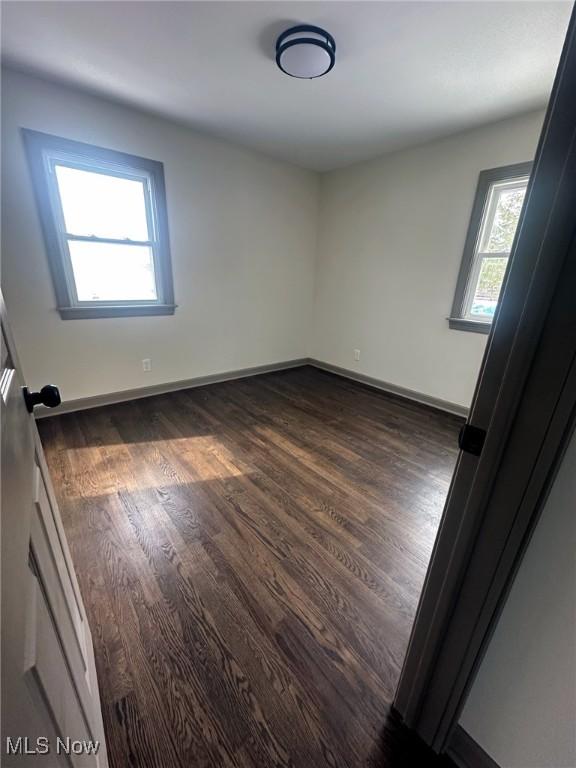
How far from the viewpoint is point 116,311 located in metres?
2.98

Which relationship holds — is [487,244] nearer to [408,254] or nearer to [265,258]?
[408,254]

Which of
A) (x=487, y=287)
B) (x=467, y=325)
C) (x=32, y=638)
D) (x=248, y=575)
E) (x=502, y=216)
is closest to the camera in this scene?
(x=32, y=638)

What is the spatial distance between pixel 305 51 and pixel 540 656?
9.12 feet

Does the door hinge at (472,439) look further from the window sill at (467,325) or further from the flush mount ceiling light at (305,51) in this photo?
the window sill at (467,325)

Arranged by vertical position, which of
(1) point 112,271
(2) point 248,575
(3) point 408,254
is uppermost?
(3) point 408,254

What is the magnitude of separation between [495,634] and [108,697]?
1.21 m

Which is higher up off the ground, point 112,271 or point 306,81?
point 306,81

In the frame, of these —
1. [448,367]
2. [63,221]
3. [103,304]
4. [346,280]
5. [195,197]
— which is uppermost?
[195,197]

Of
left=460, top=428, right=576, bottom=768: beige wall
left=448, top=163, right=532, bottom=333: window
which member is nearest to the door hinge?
left=460, top=428, right=576, bottom=768: beige wall

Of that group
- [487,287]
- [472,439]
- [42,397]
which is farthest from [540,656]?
[487,287]

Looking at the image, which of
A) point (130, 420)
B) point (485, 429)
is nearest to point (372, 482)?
point (485, 429)

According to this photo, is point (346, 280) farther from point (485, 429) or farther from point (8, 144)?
point (485, 429)

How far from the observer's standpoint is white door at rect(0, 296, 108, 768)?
359 millimetres

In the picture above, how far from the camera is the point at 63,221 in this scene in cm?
259
